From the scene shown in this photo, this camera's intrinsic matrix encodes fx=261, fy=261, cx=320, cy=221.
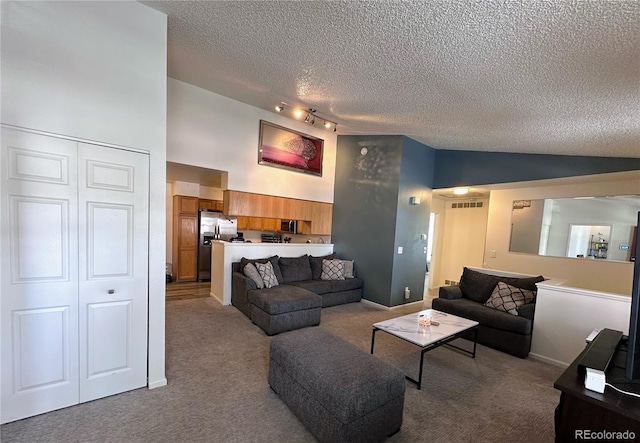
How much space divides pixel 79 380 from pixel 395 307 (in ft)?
14.4

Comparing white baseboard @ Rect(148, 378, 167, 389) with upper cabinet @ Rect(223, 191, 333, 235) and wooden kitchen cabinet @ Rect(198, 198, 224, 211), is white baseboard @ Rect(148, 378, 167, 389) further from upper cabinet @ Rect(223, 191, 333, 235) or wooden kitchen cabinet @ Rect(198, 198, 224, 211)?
wooden kitchen cabinet @ Rect(198, 198, 224, 211)

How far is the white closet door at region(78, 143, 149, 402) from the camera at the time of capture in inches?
79.0

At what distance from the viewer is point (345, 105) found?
12.4ft

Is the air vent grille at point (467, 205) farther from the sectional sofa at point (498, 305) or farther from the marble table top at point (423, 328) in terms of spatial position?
the marble table top at point (423, 328)

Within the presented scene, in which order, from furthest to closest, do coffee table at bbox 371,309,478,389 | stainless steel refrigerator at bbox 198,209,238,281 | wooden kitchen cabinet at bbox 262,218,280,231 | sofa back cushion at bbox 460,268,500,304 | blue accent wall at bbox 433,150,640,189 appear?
wooden kitchen cabinet at bbox 262,218,280,231 < stainless steel refrigerator at bbox 198,209,238,281 < sofa back cushion at bbox 460,268,500,304 < blue accent wall at bbox 433,150,640,189 < coffee table at bbox 371,309,478,389

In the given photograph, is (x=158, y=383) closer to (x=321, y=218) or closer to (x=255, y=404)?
(x=255, y=404)

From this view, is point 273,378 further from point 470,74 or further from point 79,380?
point 470,74

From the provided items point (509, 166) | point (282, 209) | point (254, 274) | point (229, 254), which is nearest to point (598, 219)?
point (509, 166)

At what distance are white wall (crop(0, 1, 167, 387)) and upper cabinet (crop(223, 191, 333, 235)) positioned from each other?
2.27 meters

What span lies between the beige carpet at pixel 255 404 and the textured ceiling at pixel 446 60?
279cm

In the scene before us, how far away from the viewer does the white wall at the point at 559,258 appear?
3939 mm

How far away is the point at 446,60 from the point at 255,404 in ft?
10.9

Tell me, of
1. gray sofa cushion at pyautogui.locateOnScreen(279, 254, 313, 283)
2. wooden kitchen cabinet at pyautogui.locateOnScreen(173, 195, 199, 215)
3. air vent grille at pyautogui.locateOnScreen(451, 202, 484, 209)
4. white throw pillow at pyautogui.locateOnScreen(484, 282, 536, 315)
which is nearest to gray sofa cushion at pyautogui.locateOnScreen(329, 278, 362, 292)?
gray sofa cushion at pyautogui.locateOnScreen(279, 254, 313, 283)

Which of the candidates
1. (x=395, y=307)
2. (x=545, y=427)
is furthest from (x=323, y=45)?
(x=395, y=307)
